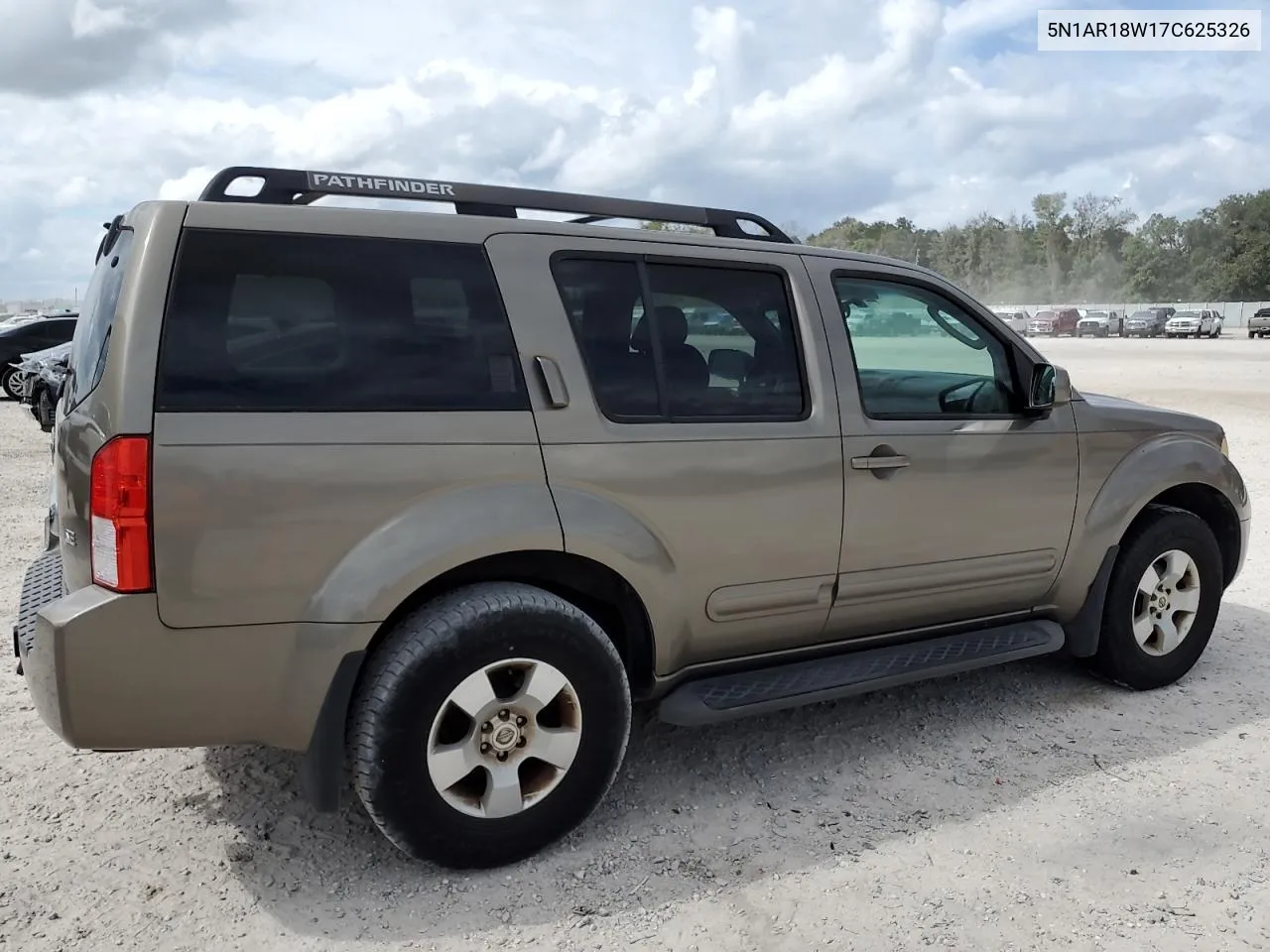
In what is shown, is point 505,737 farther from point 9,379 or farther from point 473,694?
point 9,379

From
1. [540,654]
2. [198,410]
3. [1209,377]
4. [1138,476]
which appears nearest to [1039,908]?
[540,654]

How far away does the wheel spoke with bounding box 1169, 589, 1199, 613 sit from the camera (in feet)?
14.7

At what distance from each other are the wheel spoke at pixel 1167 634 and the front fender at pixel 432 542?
9.66ft

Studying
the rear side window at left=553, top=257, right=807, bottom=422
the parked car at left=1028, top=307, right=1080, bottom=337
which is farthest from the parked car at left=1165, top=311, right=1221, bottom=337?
the rear side window at left=553, top=257, right=807, bottom=422

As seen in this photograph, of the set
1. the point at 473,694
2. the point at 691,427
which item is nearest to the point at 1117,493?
the point at 691,427

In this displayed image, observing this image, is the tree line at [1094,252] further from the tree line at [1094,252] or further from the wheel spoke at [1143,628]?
the wheel spoke at [1143,628]

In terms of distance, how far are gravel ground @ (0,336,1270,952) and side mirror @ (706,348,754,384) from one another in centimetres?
143

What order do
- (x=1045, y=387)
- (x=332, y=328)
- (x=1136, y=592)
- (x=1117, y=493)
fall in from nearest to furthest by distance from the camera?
(x=332, y=328)
(x=1045, y=387)
(x=1117, y=493)
(x=1136, y=592)

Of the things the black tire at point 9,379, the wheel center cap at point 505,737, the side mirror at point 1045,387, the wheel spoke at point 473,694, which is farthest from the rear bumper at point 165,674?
the black tire at point 9,379

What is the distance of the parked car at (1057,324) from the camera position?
53.8 metres

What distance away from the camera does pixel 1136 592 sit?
4.35 m

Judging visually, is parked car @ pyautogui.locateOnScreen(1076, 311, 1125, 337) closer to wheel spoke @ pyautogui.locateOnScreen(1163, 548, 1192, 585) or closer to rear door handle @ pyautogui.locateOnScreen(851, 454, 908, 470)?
wheel spoke @ pyautogui.locateOnScreen(1163, 548, 1192, 585)

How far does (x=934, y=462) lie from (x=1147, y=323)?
52.8 m

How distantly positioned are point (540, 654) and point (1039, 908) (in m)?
1.55
